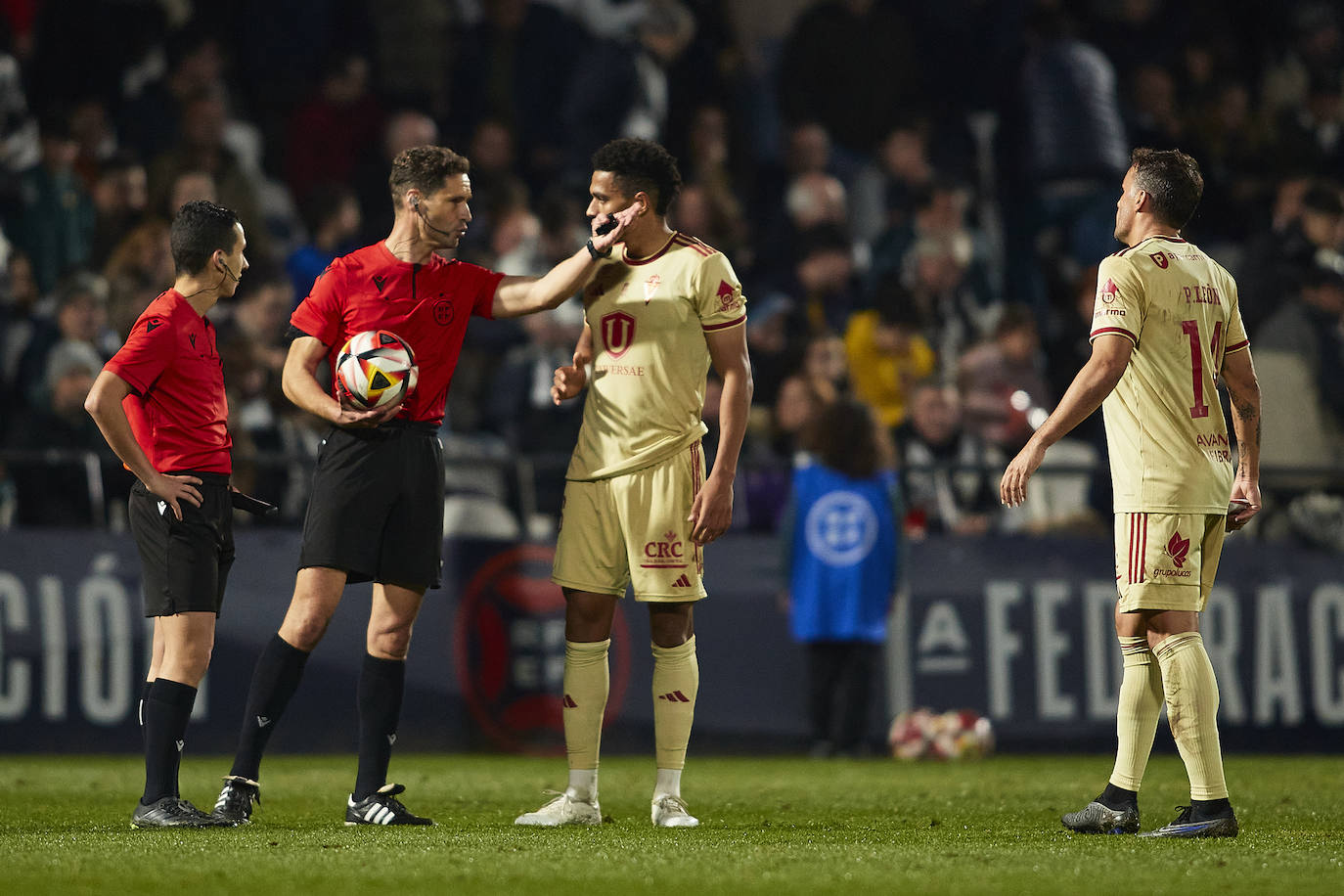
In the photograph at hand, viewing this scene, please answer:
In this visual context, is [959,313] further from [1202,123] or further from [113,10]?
[113,10]

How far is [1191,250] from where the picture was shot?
6758mm

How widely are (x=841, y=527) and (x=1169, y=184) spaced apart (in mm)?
5348

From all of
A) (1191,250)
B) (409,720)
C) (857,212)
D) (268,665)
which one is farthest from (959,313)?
(268,665)

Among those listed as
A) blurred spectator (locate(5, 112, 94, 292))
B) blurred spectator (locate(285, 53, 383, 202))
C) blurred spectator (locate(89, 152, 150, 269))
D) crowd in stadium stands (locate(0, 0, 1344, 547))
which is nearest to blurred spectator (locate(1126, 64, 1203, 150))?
crowd in stadium stands (locate(0, 0, 1344, 547))

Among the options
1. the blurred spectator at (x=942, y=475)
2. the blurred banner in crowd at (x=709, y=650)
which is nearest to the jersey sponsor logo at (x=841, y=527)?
the blurred banner in crowd at (x=709, y=650)

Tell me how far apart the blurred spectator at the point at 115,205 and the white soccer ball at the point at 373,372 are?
671 centimetres

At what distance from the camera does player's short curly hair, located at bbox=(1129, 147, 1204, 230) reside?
6.71 metres

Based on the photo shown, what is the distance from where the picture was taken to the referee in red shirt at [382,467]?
6.72 metres

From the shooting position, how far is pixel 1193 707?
6395 millimetres

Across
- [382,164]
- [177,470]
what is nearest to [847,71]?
[382,164]

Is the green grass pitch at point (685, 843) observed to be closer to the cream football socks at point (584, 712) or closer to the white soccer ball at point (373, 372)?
the cream football socks at point (584, 712)

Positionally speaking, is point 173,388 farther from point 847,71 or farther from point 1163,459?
point 847,71

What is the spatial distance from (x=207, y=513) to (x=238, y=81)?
9.51 metres

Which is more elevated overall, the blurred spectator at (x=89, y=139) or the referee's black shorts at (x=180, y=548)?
the blurred spectator at (x=89, y=139)
